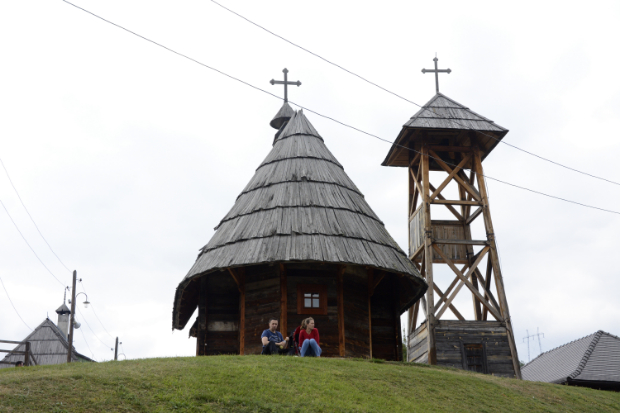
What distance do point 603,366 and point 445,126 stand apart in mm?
9440

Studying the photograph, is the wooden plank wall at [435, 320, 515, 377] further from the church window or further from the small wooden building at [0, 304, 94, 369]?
the small wooden building at [0, 304, 94, 369]

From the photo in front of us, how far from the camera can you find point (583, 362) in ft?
74.8

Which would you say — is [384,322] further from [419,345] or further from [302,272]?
[419,345]

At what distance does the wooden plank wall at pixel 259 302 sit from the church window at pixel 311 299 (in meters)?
0.50

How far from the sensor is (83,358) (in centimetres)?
3938

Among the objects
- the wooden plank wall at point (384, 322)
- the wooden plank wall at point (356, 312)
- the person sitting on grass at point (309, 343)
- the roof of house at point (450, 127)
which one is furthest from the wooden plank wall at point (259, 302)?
the roof of house at point (450, 127)

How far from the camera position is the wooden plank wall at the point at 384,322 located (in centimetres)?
1678

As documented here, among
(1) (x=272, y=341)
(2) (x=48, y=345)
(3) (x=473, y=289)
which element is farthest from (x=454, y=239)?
(2) (x=48, y=345)

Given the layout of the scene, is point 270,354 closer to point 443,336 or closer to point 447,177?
point 443,336

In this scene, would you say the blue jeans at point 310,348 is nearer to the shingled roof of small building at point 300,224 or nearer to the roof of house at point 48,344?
the shingled roof of small building at point 300,224

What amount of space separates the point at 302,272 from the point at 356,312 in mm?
1560

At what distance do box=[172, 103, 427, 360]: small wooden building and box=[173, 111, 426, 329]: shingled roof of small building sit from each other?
1.1 inches

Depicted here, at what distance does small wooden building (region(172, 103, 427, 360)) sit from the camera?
15.0 metres

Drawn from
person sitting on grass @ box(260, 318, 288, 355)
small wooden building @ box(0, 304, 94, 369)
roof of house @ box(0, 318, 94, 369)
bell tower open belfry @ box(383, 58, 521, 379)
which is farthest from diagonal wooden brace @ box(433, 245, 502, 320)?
roof of house @ box(0, 318, 94, 369)
